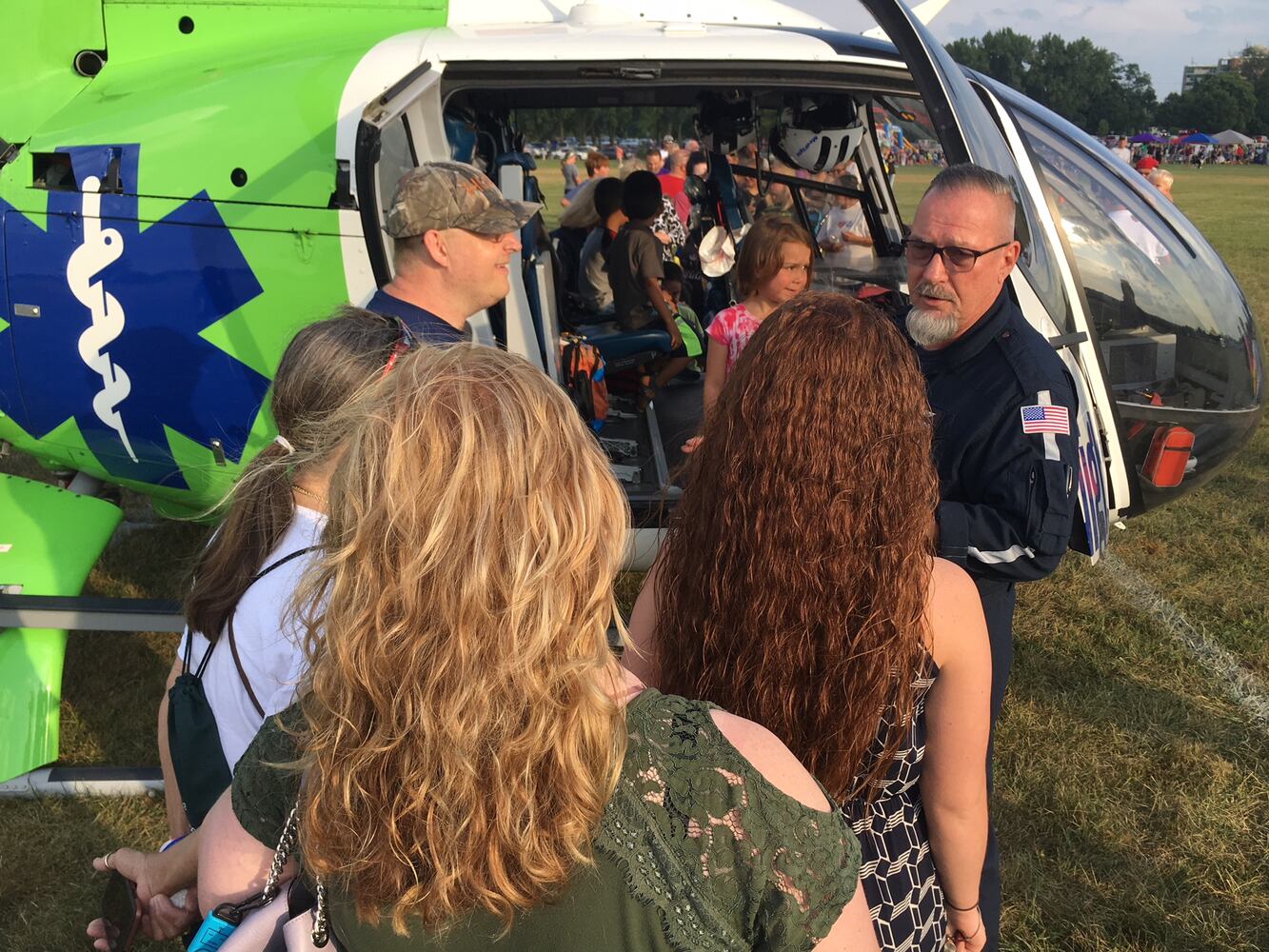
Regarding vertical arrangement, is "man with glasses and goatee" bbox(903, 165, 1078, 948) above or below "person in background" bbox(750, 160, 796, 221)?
below

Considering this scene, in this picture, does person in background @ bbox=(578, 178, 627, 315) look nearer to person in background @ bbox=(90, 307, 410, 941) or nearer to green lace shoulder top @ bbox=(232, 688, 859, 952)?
person in background @ bbox=(90, 307, 410, 941)

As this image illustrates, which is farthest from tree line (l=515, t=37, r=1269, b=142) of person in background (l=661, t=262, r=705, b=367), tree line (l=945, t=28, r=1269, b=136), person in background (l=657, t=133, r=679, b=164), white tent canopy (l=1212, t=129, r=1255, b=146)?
person in background (l=661, t=262, r=705, b=367)

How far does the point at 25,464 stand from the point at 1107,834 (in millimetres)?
5887

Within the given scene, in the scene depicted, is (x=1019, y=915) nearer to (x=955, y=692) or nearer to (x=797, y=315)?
(x=955, y=692)

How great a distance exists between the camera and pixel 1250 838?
9.13ft

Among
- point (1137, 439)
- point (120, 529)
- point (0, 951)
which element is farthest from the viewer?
point (120, 529)

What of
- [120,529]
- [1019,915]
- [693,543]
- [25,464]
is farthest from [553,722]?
[25,464]

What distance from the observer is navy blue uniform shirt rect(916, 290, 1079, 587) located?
1803 mm

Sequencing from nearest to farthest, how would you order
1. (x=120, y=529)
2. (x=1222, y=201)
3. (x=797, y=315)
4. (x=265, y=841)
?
(x=265, y=841), (x=797, y=315), (x=120, y=529), (x=1222, y=201)

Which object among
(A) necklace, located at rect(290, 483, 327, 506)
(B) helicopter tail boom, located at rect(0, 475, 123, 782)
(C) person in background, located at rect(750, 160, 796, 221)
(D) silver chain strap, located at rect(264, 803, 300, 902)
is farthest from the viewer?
(C) person in background, located at rect(750, 160, 796, 221)

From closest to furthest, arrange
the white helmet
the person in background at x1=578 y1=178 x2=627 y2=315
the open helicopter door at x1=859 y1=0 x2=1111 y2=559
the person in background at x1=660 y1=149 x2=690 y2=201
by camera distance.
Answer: the open helicopter door at x1=859 y1=0 x2=1111 y2=559
the white helmet
the person in background at x1=578 y1=178 x2=627 y2=315
the person in background at x1=660 y1=149 x2=690 y2=201

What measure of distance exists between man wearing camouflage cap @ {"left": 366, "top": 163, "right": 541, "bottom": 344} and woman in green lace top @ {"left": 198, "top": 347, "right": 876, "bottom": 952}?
156 centimetres

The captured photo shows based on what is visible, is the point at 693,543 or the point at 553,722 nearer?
the point at 553,722

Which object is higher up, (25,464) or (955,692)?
(955,692)
